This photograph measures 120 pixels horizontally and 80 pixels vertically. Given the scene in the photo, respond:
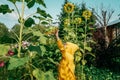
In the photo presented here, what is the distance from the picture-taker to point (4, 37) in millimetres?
3500

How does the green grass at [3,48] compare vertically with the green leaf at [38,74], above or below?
above

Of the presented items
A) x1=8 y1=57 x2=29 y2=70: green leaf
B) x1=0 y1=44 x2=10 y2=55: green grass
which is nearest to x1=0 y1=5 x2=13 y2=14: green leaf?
x1=0 y1=44 x2=10 y2=55: green grass

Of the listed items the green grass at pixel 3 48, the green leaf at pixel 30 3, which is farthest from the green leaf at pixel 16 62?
the green leaf at pixel 30 3

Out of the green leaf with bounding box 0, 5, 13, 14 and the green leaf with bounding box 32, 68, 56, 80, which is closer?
the green leaf with bounding box 32, 68, 56, 80

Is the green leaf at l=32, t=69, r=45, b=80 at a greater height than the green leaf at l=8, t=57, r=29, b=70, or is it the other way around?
the green leaf at l=8, t=57, r=29, b=70

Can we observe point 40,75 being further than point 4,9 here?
No

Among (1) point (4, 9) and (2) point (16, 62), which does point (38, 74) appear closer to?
(2) point (16, 62)

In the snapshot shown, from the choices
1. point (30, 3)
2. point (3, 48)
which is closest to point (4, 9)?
point (30, 3)

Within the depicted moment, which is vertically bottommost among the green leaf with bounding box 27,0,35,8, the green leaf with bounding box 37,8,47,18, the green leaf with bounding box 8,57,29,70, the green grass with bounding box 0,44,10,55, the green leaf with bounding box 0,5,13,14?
the green leaf with bounding box 8,57,29,70

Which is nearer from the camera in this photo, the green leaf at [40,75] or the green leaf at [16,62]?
the green leaf at [16,62]

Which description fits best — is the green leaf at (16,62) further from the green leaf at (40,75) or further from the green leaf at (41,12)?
the green leaf at (41,12)

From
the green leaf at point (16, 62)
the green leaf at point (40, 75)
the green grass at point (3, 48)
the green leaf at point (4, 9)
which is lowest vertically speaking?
the green leaf at point (40, 75)

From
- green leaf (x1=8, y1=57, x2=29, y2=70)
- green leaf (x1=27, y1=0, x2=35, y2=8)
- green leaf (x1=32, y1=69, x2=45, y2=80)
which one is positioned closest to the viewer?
green leaf (x1=8, y1=57, x2=29, y2=70)

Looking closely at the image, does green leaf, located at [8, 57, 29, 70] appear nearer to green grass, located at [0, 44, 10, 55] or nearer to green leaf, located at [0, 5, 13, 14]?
green grass, located at [0, 44, 10, 55]
